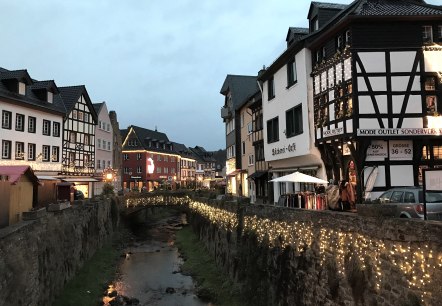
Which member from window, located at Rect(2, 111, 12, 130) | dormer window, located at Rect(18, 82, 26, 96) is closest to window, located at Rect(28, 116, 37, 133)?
dormer window, located at Rect(18, 82, 26, 96)

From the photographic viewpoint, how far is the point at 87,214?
2841cm

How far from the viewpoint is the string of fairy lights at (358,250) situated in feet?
26.8

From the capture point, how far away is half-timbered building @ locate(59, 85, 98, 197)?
47.8 metres

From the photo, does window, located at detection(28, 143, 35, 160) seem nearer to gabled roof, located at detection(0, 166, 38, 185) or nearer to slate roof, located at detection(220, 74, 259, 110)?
gabled roof, located at detection(0, 166, 38, 185)

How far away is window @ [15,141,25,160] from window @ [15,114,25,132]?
4.59 ft

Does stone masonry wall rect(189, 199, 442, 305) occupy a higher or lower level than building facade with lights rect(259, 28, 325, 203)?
lower

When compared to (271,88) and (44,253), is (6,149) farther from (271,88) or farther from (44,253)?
(271,88)

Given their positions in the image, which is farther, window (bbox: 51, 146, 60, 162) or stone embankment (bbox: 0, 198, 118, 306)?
window (bbox: 51, 146, 60, 162)

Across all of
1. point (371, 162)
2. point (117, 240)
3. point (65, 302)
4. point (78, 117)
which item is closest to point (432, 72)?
point (371, 162)

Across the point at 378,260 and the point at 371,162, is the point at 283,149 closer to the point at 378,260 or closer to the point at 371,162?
the point at 371,162

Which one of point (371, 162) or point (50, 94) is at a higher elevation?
point (50, 94)

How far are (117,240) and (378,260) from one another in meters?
33.8

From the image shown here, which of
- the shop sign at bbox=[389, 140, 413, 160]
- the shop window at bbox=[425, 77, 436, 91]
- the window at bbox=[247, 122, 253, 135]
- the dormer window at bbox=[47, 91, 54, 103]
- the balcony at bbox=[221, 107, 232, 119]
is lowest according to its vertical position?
the shop sign at bbox=[389, 140, 413, 160]

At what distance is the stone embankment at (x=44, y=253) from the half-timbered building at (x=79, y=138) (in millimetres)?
19782
